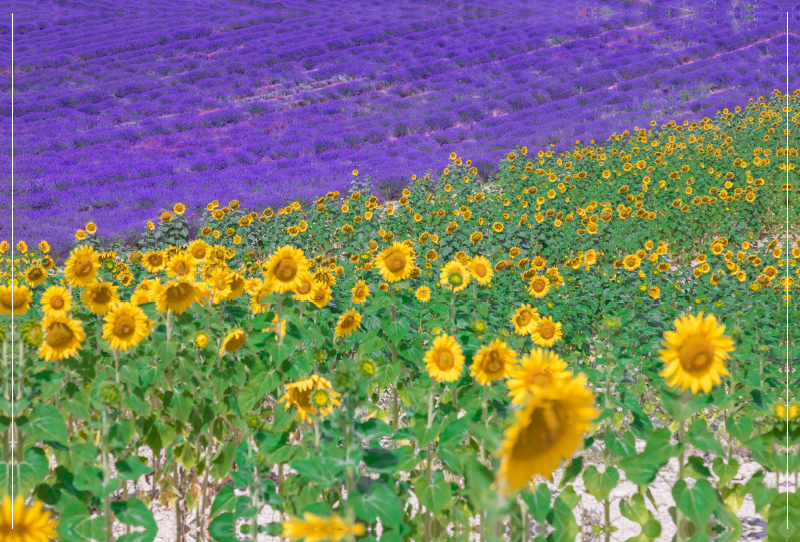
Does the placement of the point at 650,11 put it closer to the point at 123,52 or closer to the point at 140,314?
the point at 123,52

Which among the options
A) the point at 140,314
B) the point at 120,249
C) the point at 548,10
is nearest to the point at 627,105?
the point at 120,249

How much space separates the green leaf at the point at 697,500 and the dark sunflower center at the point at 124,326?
79.6 inches

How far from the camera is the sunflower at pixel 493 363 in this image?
2.25 metres

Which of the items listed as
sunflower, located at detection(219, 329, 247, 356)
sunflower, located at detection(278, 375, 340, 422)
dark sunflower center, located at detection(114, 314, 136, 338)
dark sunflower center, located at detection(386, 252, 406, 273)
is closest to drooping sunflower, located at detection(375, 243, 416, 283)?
dark sunflower center, located at detection(386, 252, 406, 273)

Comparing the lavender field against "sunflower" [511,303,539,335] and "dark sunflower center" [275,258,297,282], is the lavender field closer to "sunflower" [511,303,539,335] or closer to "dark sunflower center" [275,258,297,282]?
"dark sunflower center" [275,258,297,282]

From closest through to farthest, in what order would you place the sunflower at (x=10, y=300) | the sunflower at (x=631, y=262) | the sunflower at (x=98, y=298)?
1. the sunflower at (x=10, y=300)
2. the sunflower at (x=98, y=298)
3. the sunflower at (x=631, y=262)

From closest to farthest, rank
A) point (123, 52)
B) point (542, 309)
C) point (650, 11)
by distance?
point (542, 309) < point (123, 52) < point (650, 11)

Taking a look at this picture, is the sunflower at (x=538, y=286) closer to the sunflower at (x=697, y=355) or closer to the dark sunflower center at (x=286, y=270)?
the dark sunflower center at (x=286, y=270)

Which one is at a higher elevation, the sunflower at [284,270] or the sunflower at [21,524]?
the sunflower at [21,524]

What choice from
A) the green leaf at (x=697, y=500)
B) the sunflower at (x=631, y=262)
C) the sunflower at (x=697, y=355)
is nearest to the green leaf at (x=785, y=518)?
the green leaf at (x=697, y=500)

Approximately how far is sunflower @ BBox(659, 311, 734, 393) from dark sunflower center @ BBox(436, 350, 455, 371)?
0.82 metres

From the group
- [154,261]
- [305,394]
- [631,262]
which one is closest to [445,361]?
[305,394]

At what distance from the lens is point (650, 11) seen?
115ft

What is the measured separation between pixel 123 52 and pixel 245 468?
28635 mm
